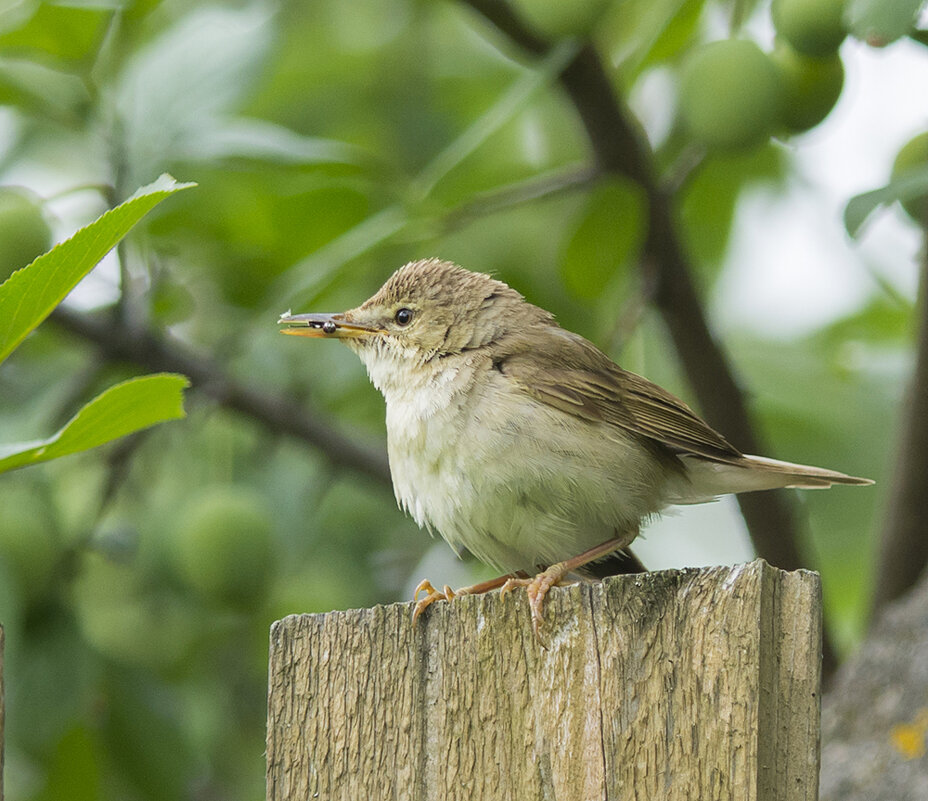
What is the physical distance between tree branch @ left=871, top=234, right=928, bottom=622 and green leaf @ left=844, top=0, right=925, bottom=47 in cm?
170

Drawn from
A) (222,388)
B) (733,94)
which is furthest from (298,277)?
(733,94)

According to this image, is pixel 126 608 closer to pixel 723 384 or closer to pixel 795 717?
pixel 723 384

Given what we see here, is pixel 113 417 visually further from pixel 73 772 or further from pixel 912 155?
pixel 73 772

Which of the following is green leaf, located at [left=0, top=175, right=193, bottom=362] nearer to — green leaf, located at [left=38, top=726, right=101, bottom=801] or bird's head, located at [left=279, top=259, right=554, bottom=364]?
bird's head, located at [left=279, top=259, right=554, bottom=364]

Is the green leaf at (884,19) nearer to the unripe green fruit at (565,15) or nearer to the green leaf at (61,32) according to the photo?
the unripe green fruit at (565,15)

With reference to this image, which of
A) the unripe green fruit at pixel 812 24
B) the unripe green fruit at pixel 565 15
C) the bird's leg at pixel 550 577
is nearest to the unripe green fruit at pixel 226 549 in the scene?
the bird's leg at pixel 550 577

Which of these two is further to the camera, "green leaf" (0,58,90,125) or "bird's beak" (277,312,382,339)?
"green leaf" (0,58,90,125)

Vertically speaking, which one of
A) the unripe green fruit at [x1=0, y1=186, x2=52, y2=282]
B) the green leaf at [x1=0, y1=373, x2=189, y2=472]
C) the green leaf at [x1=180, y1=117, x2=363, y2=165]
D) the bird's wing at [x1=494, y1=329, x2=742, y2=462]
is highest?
the green leaf at [x1=180, y1=117, x2=363, y2=165]

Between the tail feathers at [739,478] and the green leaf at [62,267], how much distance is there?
6.03 feet

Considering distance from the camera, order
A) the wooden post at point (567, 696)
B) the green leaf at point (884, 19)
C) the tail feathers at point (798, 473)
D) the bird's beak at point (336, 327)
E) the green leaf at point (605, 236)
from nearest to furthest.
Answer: the wooden post at point (567, 696) → the green leaf at point (884, 19) → the tail feathers at point (798, 473) → the bird's beak at point (336, 327) → the green leaf at point (605, 236)

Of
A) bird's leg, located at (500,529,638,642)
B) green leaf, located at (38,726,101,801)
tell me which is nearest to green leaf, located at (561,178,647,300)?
bird's leg, located at (500,529,638,642)

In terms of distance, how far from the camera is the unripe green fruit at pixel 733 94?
11.1ft

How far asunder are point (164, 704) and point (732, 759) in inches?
111

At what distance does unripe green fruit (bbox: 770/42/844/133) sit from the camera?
139 inches
